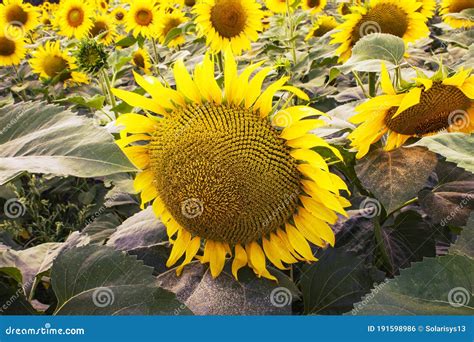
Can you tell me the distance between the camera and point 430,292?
32.1 inches

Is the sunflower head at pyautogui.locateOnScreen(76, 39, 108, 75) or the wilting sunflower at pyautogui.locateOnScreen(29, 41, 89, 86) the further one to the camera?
the wilting sunflower at pyautogui.locateOnScreen(29, 41, 89, 86)

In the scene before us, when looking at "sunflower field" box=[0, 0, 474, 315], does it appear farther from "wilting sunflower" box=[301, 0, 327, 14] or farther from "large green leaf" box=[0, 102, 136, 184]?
Result: "wilting sunflower" box=[301, 0, 327, 14]

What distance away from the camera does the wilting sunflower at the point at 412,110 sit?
3.68 feet

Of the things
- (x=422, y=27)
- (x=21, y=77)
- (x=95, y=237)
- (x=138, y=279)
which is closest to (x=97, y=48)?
(x=95, y=237)

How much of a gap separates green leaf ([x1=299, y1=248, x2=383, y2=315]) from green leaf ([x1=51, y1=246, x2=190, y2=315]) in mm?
384

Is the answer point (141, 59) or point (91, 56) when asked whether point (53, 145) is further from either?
point (141, 59)

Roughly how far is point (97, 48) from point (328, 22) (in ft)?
5.37

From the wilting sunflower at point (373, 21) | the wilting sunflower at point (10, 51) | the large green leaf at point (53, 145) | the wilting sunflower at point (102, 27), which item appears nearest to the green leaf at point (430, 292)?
the large green leaf at point (53, 145)

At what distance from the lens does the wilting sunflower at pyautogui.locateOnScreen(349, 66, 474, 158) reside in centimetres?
112

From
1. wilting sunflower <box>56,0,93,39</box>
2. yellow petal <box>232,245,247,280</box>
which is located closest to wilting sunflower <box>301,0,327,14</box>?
wilting sunflower <box>56,0,93,39</box>

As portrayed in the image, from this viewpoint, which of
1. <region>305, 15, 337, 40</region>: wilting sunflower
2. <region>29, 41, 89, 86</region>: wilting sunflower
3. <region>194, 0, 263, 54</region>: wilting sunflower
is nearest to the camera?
<region>194, 0, 263, 54</region>: wilting sunflower

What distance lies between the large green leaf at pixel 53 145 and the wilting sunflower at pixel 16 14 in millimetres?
4184

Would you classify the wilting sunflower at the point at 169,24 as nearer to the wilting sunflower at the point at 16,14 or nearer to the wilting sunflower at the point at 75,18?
the wilting sunflower at the point at 75,18

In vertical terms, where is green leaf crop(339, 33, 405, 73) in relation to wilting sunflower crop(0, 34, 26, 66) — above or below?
above
